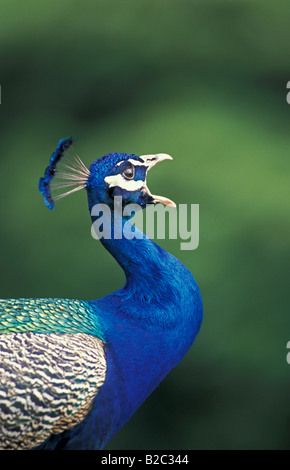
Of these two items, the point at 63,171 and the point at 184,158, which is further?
the point at 184,158

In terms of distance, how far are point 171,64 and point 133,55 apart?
0.20m

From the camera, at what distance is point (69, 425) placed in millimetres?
1574

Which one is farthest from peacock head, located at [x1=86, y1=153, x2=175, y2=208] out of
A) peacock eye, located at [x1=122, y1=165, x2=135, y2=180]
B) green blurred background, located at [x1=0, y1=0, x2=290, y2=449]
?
green blurred background, located at [x1=0, y1=0, x2=290, y2=449]

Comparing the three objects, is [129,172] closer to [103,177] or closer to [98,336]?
[103,177]

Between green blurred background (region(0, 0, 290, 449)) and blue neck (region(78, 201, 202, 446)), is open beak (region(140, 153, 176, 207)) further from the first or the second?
green blurred background (region(0, 0, 290, 449))

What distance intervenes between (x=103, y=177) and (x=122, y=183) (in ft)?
0.15

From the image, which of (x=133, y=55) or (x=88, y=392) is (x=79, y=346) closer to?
(x=88, y=392)

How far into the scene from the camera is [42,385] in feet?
5.02

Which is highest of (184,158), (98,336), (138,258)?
(184,158)

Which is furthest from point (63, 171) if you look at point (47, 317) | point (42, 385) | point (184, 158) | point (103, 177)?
point (184, 158)

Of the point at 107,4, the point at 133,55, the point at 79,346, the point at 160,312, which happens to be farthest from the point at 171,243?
the point at 107,4

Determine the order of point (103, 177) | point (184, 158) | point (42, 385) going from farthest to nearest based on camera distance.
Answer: point (184, 158) → point (103, 177) → point (42, 385)
